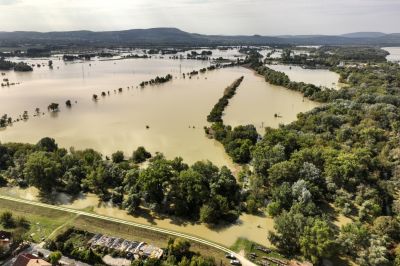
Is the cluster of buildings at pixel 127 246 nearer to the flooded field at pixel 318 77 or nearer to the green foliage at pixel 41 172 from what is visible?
the green foliage at pixel 41 172

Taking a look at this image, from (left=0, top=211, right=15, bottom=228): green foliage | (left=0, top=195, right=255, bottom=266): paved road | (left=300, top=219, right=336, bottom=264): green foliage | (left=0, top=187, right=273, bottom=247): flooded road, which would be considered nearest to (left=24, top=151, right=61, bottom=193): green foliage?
(left=0, top=187, right=273, bottom=247): flooded road

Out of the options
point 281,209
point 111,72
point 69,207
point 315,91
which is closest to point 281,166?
point 281,209

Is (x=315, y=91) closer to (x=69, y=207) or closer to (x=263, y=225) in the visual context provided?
(x=263, y=225)

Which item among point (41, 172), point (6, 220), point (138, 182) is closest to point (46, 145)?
point (41, 172)

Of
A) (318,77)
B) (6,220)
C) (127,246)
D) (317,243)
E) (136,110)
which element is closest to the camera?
(317,243)

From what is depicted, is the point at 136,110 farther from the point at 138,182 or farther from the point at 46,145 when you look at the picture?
the point at 138,182

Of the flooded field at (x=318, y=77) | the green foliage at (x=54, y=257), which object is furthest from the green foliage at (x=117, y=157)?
the flooded field at (x=318, y=77)
